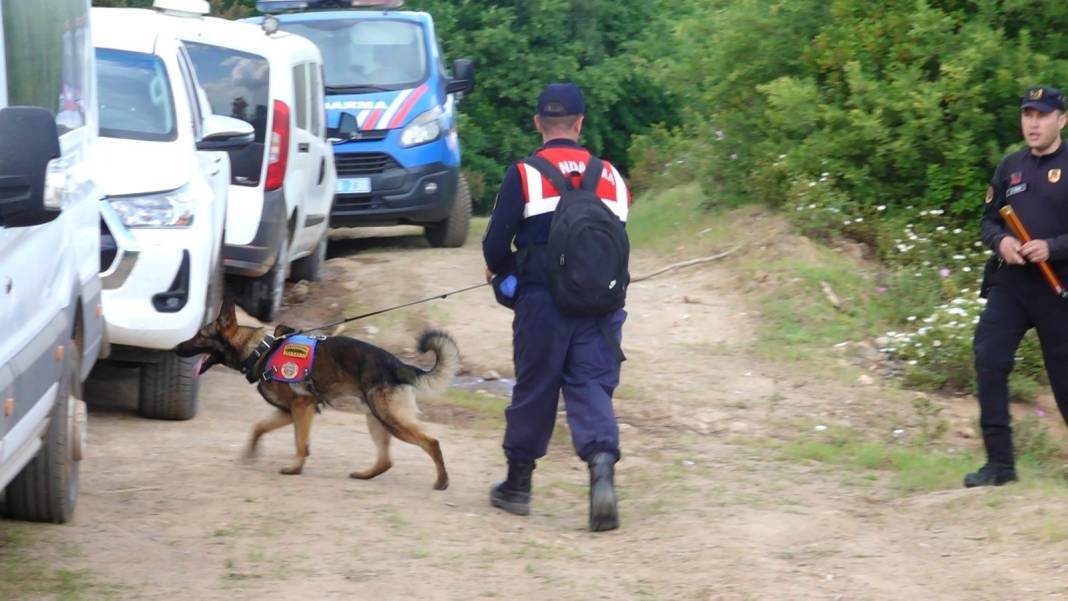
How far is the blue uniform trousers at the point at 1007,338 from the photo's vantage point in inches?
272

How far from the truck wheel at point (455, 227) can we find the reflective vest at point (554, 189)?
347 inches

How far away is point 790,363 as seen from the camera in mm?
10164

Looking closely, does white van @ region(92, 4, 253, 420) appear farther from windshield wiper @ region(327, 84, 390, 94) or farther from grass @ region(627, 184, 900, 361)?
windshield wiper @ region(327, 84, 390, 94)

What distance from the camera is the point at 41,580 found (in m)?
5.11

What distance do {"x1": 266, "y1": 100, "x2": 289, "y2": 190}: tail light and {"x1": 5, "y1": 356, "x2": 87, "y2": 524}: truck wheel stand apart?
15.7 ft

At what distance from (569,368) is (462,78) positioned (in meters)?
9.47

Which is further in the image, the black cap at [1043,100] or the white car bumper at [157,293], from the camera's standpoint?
the white car bumper at [157,293]

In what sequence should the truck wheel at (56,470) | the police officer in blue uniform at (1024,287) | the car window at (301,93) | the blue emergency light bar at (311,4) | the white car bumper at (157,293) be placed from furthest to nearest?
the blue emergency light bar at (311,4), the car window at (301,93), the white car bumper at (157,293), the police officer in blue uniform at (1024,287), the truck wheel at (56,470)

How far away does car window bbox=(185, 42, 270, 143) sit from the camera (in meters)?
10.7

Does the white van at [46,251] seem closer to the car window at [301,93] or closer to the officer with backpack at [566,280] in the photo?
the officer with backpack at [566,280]

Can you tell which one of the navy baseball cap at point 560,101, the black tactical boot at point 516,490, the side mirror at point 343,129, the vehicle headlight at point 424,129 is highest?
the navy baseball cap at point 560,101

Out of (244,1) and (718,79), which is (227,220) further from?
(244,1)

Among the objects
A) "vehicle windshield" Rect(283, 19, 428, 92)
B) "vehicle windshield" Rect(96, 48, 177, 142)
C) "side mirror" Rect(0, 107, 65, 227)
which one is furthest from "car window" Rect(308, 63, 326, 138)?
"side mirror" Rect(0, 107, 65, 227)

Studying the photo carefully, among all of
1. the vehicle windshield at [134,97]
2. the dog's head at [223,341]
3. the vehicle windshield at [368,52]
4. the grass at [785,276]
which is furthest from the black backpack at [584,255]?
the vehicle windshield at [368,52]
